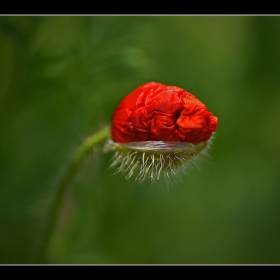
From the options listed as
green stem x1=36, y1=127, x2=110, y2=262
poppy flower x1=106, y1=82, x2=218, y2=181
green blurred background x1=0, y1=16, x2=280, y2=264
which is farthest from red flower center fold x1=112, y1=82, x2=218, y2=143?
green blurred background x1=0, y1=16, x2=280, y2=264

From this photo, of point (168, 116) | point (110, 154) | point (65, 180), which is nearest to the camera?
point (168, 116)

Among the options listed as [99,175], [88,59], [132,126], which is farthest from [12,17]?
[99,175]

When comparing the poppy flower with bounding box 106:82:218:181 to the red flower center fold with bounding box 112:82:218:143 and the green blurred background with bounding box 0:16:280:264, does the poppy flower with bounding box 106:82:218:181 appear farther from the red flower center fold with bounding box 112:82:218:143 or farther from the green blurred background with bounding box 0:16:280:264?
the green blurred background with bounding box 0:16:280:264

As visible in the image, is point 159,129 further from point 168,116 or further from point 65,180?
point 65,180

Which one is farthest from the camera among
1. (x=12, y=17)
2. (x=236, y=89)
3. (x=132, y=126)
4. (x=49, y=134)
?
(x=236, y=89)

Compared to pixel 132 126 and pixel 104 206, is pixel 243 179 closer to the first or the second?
pixel 104 206

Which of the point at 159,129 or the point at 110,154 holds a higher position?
the point at 159,129

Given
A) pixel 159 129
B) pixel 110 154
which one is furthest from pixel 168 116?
pixel 110 154
